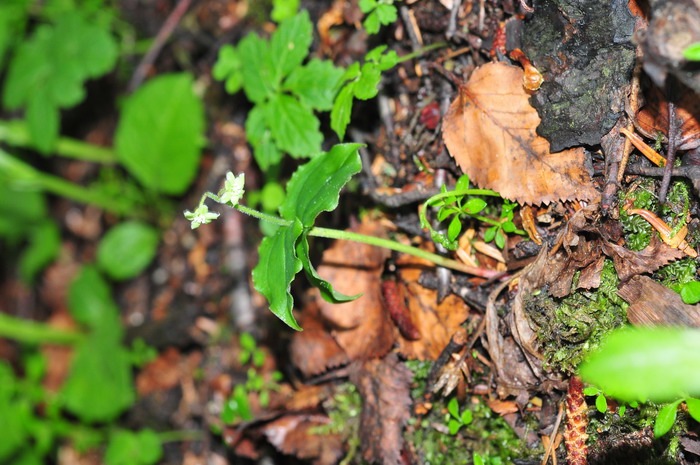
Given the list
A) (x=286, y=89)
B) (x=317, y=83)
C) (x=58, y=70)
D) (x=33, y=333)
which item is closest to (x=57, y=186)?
(x=58, y=70)

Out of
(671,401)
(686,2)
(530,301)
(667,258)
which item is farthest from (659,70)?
(671,401)

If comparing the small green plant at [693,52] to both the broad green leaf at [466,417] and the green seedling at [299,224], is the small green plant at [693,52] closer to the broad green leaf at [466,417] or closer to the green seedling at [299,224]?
the green seedling at [299,224]

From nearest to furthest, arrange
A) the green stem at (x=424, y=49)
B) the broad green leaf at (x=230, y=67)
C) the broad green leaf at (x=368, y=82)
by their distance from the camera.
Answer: the broad green leaf at (x=368, y=82), the green stem at (x=424, y=49), the broad green leaf at (x=230, y=67)

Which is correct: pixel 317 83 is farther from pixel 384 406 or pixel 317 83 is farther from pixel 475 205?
pixel 384 406

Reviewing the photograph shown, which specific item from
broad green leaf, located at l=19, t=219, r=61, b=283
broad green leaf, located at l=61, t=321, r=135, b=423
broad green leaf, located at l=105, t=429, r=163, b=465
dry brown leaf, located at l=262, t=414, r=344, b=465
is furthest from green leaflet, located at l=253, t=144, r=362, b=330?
broad green leaf, located at l=19, t=219, r=61, b=283

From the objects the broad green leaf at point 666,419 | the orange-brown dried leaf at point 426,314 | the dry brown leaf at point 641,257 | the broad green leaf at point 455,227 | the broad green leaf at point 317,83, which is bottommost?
the orange-brown dried leaf at point 426,314

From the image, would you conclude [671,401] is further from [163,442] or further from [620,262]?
[163,442]

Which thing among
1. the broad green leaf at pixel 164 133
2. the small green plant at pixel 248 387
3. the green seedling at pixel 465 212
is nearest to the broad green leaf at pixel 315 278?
the green seedling at pixel 465 212
